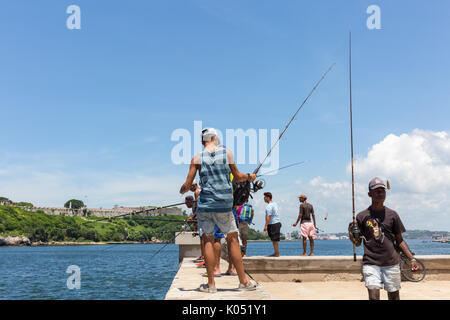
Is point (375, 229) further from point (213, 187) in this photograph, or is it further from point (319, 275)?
point (319, 275)

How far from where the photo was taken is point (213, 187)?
16.4ft

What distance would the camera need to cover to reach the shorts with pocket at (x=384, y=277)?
4340 millimetres

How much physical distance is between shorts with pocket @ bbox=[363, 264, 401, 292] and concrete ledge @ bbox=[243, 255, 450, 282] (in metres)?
4.84

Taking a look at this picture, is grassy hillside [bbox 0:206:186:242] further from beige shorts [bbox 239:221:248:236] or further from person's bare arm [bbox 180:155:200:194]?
person's bare arm [bbox 180:155:200:194]

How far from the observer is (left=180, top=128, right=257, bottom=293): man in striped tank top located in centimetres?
500

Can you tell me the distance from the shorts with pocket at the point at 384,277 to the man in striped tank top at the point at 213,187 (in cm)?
156

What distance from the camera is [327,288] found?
8.35m

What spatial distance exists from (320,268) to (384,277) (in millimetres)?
5037

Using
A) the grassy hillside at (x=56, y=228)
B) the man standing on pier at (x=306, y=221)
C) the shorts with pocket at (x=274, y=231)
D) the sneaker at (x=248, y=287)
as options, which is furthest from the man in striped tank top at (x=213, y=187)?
the grassy hillside at (x=56, y=228)
